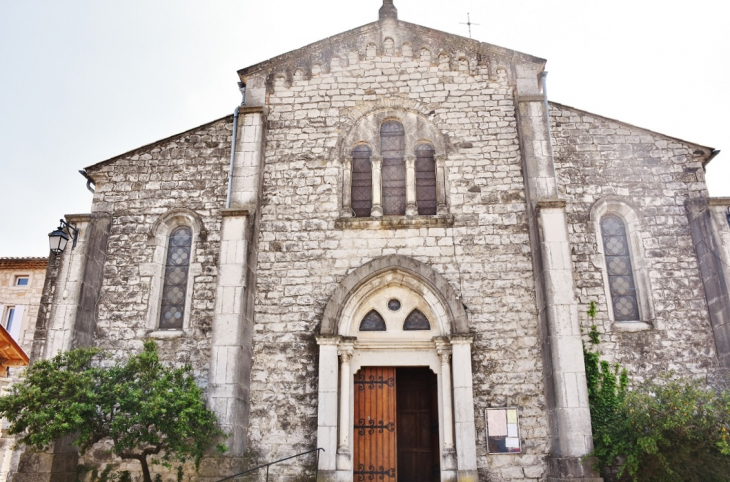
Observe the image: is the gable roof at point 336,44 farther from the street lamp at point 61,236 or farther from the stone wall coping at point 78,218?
the street lamp at point 61,236

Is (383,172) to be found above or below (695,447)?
above

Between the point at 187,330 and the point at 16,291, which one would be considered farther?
the point at 16,291

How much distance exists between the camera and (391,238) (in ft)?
36.4

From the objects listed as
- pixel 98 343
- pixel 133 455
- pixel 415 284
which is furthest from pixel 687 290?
pixel 98 343

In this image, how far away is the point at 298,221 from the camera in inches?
447

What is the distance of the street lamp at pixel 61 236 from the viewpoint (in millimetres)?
11266

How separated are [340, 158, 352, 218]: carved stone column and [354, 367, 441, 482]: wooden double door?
294 cm

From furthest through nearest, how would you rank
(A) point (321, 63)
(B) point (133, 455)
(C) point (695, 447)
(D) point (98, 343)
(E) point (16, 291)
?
(E) point (16, 291)
(A) point (321, 63)
(D) point (98, 343)
(B) point (133, 455)
(C) point (695, 447)

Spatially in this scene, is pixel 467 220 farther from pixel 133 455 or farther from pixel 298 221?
pixel 133 455

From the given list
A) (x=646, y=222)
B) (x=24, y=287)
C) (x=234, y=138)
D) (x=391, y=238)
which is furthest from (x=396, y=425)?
(x=24, y=287)

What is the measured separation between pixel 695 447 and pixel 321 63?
9.54 metres

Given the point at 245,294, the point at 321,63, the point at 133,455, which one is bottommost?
the point at 133,455

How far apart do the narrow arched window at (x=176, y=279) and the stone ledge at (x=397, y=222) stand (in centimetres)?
313

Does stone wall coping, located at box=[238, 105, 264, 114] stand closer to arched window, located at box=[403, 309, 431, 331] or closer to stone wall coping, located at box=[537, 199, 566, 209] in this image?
arched window, located at box=[403, 309, 431, 331]
